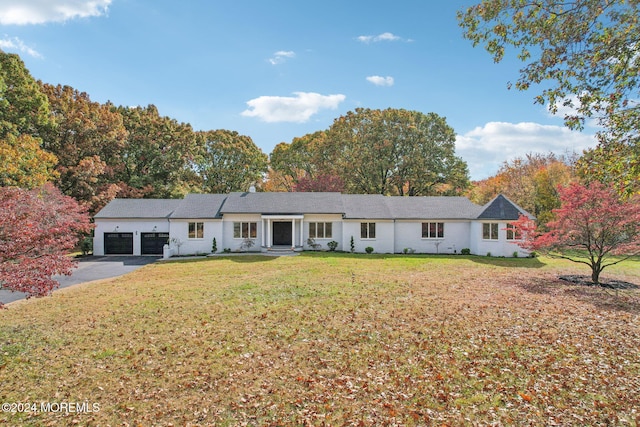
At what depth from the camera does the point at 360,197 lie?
3025cm

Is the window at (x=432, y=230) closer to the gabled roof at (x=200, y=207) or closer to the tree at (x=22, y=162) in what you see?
the gabled roof at (x=200, y=207)

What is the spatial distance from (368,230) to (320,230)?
154 inches

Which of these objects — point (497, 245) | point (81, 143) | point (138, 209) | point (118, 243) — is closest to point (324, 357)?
point (497, 245)

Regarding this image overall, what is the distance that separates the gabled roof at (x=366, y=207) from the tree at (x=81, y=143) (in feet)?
76.7

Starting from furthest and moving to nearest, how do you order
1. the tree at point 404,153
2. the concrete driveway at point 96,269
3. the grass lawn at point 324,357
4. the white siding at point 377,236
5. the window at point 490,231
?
the tree at point 404,153, the white siding at point 377,236, the window at point 490,231, the concrete driveway at point 96,269, the grass lawn at point 324,357

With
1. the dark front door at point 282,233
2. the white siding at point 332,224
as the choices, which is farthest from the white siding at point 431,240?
the dark front door at point 282,233

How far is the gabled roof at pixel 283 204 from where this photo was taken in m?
26.7

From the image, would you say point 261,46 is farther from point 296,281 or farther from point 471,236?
point 471,236

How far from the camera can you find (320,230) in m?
27.1

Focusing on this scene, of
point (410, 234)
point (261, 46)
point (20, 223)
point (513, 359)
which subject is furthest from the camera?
point (410, 234)

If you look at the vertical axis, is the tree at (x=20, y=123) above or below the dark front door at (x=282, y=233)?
above

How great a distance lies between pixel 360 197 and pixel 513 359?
78.4 ft

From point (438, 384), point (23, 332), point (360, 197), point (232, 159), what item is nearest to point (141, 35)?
point (23, 332)

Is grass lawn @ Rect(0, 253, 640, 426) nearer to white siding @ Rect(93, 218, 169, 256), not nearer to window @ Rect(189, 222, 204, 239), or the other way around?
window @ Rect(189, 222, 204, 239)
